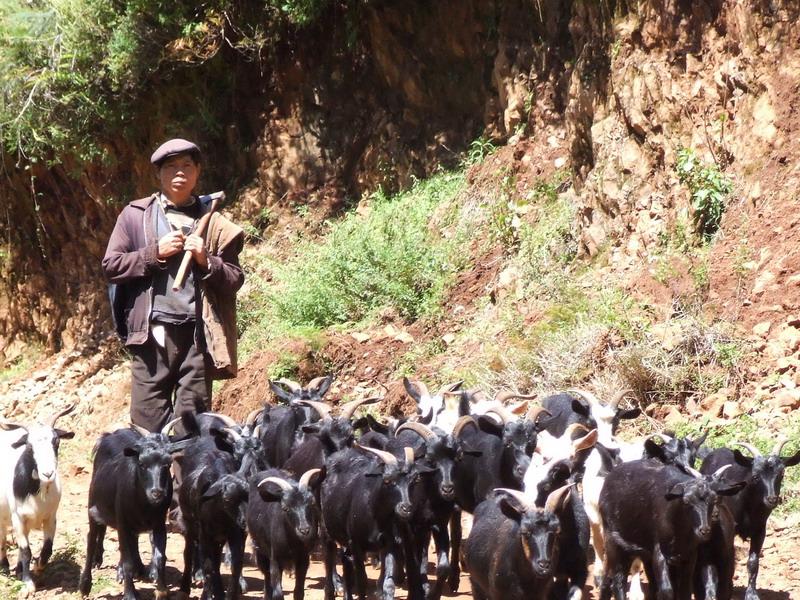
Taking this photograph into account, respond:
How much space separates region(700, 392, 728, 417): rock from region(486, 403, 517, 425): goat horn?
6.67 feet

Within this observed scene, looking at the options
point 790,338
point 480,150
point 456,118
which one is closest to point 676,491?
point 790,338

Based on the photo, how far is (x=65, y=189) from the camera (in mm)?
20000

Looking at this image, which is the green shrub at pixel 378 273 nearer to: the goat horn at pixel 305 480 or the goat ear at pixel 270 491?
the goat horn at pixel 305 480

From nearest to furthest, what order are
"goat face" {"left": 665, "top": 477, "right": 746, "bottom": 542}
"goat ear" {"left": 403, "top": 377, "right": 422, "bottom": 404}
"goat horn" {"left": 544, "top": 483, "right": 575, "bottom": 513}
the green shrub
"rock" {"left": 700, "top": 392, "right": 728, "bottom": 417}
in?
"goat horn" {"left": 544, "top": 483, "right": 575, "bottom": 513} → "goat face" {"left": 665, "top": 477, "right": 746, "bottom": 542} → "rock" {"left": 700, "top": 392, "right": 728, "bottom": 417} → "goat ear" {"left": 403, "top": 377, "right": 422, "bottom": 404} → the green shrub

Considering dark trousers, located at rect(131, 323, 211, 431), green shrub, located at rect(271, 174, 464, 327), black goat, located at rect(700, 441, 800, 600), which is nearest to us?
black goat, located at rect(700, 441, 800, 600)

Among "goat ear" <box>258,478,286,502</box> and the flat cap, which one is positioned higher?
the flat cap

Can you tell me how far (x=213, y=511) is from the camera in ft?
24.6

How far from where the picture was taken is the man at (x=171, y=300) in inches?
324

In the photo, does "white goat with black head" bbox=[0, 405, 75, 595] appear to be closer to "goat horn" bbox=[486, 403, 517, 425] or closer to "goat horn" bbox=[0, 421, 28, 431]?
"goat horn" bbox=[0, 421, 28, 431]

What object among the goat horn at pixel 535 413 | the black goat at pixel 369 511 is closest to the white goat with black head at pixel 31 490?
the black goat at pixel 369 511

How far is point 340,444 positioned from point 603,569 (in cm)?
194

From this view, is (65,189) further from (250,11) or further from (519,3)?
(519,3)

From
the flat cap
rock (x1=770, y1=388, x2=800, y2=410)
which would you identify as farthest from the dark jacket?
rock (x1=770, y1=388, x2=800, y2=410)

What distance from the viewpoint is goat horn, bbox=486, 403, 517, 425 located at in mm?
8336
